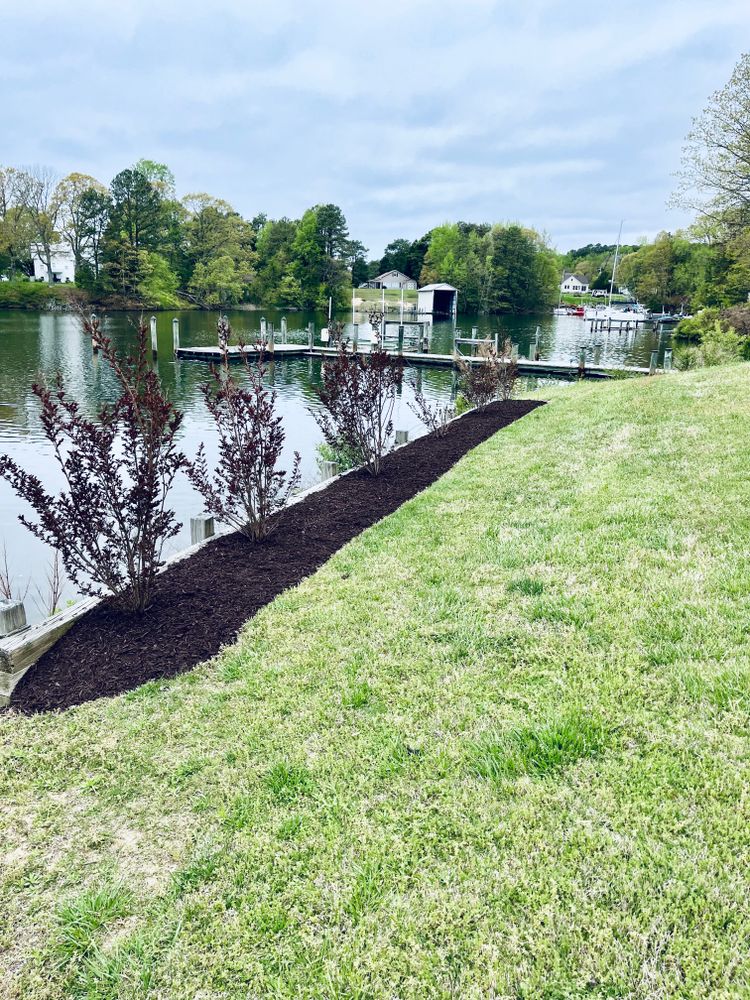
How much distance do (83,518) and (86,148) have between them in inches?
2754

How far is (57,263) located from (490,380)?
195ft

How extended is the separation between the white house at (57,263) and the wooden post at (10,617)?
60913mm

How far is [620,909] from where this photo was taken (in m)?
1.69

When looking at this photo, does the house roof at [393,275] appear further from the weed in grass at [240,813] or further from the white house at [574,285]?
the weed in grass at [240,813]

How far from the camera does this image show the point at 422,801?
7.22 feet

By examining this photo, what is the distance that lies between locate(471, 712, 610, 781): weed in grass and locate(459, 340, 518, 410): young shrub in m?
9.30

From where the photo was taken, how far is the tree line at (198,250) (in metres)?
51.4

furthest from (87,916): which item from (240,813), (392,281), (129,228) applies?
(392,281)

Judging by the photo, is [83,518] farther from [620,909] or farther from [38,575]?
[620,909]

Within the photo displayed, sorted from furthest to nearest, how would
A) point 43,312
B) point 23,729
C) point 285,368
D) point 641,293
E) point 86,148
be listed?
point 641,293
point 86,148
point 43,312
point 285,368
point 23,729

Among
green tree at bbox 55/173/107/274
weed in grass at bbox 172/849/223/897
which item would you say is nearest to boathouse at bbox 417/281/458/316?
green tree at bbox 55/173/107/274

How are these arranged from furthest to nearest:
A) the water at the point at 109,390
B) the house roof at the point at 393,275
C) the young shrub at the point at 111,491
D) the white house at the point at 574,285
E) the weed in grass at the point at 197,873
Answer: the white house at the point at 574,285 → the house roof at the point at 393,275 → the water at the point at 109,390 → the young shrub at the point at 111,491 → the weed in grass at the point at 197,873

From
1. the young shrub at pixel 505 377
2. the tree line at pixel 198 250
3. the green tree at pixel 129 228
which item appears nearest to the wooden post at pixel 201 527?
the young shrub at pixel 505 377

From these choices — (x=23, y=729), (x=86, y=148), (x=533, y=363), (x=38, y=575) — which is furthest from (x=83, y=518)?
(x=86, y=148)
